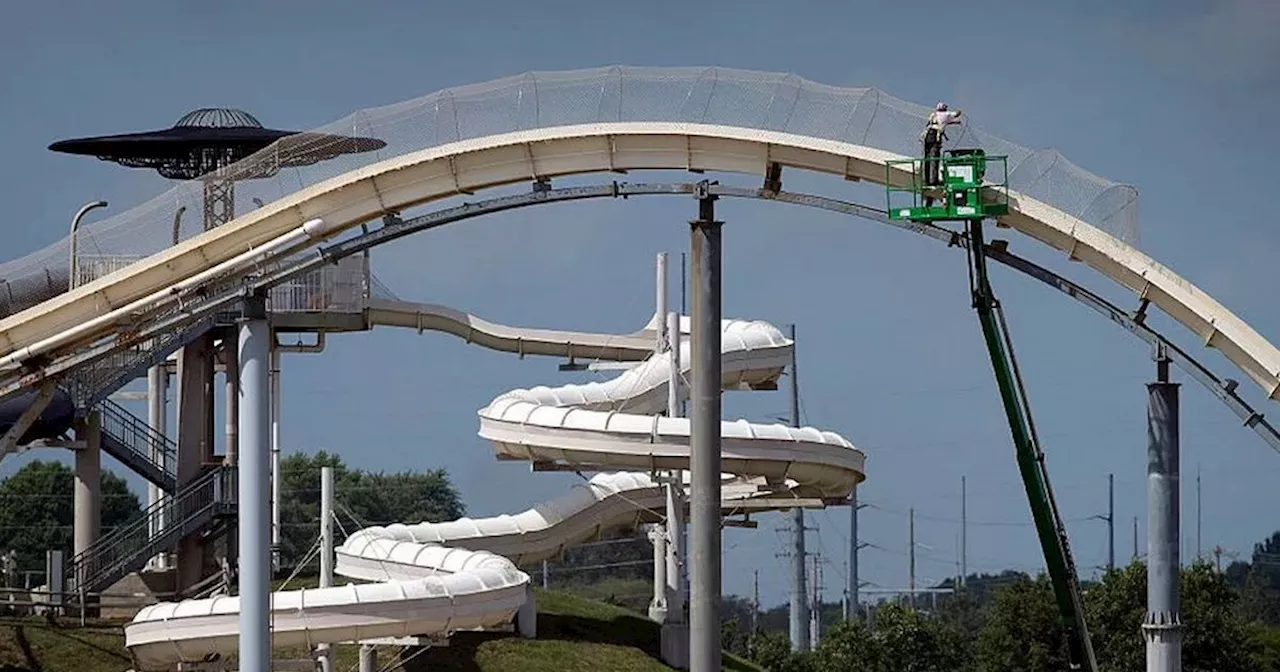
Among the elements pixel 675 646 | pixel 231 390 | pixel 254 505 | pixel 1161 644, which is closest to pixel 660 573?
pixel 675 646

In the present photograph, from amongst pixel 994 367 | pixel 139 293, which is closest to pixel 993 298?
pixel 994 367

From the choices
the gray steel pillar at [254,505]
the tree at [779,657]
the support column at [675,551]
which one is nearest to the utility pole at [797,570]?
the tree at [779,657]

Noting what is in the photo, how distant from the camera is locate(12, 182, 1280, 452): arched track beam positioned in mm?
43781

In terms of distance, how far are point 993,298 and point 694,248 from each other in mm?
4958

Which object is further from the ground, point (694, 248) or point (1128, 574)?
point (694, 248)

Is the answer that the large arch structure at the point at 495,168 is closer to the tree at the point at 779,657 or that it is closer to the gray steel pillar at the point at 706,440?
the gray steel pillar at the point at 706,440

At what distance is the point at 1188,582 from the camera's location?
3610 inches

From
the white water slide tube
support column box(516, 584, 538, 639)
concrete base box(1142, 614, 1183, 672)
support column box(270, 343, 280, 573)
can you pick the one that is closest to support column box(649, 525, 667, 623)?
the white water slide tube

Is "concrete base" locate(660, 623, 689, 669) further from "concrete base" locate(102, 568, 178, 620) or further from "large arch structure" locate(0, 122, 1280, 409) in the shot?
"large arch structure" locate(0, 122, 1280, 409)

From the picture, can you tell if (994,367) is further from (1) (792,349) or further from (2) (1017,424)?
(1) (792,349)

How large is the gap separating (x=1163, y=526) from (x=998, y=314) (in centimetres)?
460

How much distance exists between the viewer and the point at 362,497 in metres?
170

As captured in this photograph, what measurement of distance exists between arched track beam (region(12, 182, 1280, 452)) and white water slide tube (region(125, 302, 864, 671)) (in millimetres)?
13817

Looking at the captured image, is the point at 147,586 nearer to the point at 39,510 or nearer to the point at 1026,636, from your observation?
the point at 1026,636
